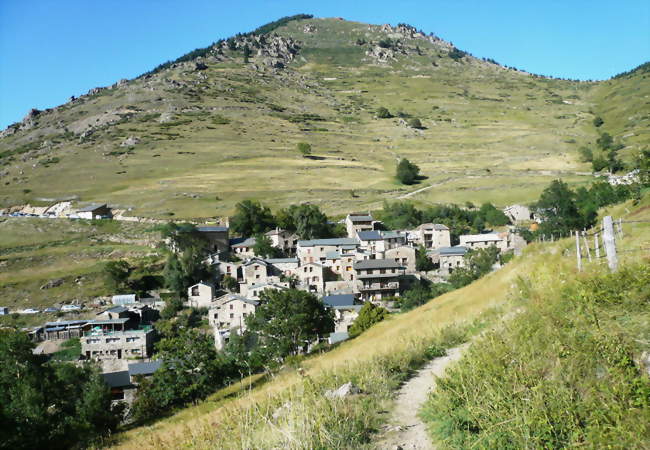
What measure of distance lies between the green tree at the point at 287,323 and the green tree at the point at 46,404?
8801 millimetres

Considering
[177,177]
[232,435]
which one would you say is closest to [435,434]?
[232,435]

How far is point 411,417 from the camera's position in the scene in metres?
6.81

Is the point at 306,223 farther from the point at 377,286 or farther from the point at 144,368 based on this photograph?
the point at 144,368

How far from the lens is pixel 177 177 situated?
101 m

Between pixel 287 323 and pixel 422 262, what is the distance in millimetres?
34876

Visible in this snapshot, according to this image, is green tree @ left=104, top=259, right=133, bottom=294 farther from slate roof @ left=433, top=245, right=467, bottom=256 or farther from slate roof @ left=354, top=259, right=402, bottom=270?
slate roof @ left=433, top=245, right=467, bottom=256

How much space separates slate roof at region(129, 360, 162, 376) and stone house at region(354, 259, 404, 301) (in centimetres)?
2482

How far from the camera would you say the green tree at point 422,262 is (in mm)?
59031

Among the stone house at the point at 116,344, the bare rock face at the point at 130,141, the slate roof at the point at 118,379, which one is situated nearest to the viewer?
the slate roof at the point at 118,379

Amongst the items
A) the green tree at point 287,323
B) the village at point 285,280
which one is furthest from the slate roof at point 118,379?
the green tree at point 287,323

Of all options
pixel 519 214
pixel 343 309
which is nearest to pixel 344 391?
pixel 343 309

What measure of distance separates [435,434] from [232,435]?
2.77m

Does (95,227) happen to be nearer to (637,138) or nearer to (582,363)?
(582,363)

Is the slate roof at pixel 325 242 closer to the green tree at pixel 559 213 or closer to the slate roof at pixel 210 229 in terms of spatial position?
the slate roof at pixel 210 229
